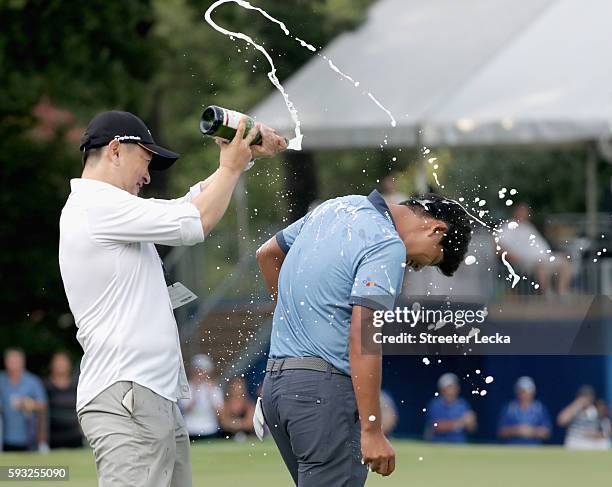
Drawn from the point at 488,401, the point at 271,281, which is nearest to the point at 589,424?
the point at 488,401

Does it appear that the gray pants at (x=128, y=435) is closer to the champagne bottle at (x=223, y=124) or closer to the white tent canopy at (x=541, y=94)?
the champagne bottle at (x=223, y=124)

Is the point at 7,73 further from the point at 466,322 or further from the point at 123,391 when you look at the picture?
the point at 123,391

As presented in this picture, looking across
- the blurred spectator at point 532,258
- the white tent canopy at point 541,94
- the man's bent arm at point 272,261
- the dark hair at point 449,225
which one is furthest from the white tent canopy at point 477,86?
the dark hair at point 449,225

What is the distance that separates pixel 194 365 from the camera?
16.0 meters

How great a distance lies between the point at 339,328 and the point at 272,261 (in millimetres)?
768

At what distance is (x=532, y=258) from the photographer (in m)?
11.0

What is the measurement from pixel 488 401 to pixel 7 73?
845 cm

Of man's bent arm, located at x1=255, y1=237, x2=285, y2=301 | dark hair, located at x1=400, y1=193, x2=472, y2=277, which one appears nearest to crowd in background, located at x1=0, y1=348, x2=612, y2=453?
man's bent arm, located at x1=255, y1=237, x2=285, y2=301

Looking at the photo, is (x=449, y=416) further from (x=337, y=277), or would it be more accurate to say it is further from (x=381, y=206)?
(x=337, y=277)

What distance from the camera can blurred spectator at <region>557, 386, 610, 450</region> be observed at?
16.6 m

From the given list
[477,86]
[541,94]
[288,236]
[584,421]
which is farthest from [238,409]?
[288,236]

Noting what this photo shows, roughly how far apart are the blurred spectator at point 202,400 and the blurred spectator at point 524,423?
137 inches

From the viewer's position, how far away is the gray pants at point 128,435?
533 cm

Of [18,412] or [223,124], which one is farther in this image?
[18,412]
